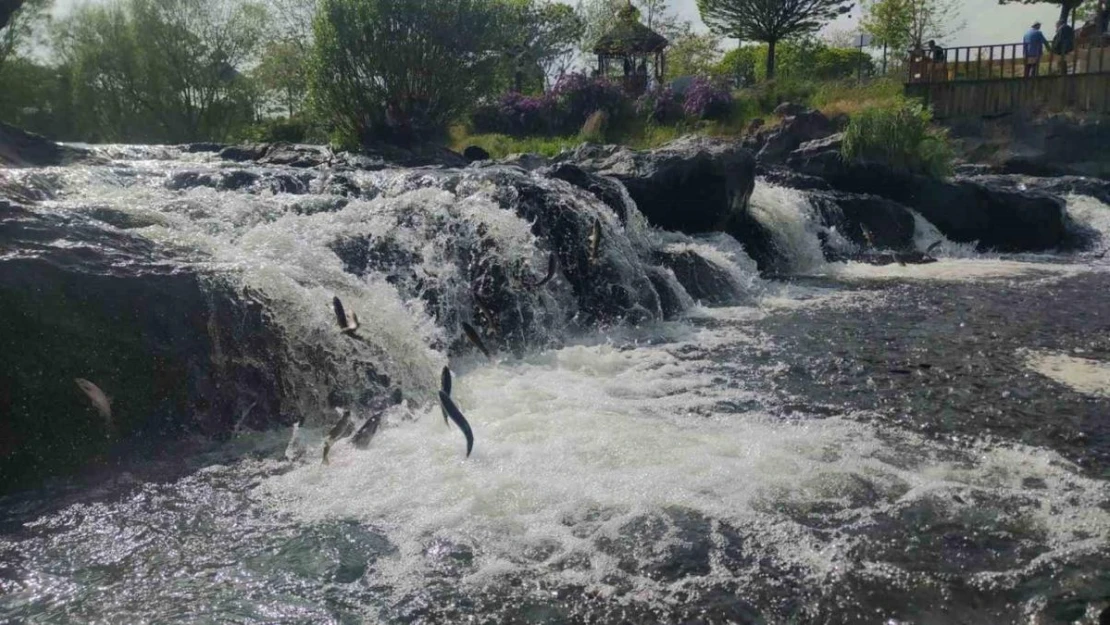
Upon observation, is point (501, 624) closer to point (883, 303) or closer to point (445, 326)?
point (445, 326)

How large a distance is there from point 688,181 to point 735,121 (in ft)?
46.9

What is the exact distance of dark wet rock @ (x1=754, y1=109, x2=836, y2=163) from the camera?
61.8ft

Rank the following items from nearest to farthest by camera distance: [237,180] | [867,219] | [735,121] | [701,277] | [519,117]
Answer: [701,277], [237,180], [867,219], [735,121], [519,117]

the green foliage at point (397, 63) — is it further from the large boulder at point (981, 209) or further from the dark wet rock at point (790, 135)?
the large boulder at point (981, 209)

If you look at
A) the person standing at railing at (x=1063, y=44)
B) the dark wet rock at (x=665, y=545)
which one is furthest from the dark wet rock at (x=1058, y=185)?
the dark wet rock at (x=665, y=545)

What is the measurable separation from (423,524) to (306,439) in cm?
152

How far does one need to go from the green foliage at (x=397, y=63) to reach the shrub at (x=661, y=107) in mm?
7855

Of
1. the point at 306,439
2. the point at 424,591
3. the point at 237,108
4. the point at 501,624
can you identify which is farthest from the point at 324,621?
the point at 237,108

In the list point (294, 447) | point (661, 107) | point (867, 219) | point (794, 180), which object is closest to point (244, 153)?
point (794, 180)

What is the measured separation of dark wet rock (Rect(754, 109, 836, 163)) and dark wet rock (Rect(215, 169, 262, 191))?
11.1m

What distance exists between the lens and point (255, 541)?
404 centimetres

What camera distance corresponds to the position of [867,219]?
14.5 metres

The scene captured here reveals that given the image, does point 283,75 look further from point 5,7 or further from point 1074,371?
point 1074,371

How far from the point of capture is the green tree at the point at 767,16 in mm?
27672
